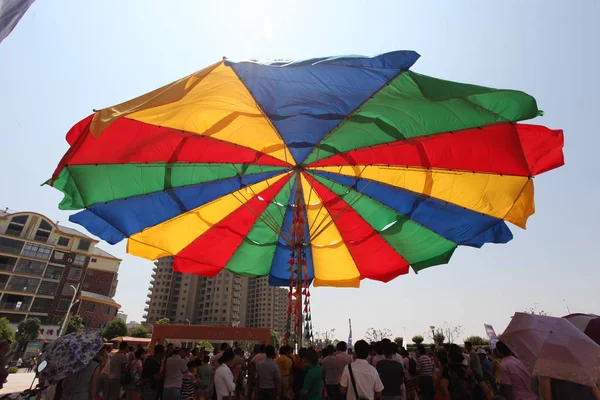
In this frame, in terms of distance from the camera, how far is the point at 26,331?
40.7m

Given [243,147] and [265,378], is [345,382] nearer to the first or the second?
[265,378]

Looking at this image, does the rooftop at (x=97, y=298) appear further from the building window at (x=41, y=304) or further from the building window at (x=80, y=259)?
the building window at (x=80, y=259)

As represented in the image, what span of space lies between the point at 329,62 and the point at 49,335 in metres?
58.0

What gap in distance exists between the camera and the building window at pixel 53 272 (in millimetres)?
48906

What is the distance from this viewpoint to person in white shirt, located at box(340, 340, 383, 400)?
3746mm

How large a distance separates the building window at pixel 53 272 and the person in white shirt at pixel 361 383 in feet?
197

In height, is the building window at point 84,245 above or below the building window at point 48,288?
Answer: above

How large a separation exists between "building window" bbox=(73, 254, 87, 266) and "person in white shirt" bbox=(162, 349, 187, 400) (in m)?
57.3

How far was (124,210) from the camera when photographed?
617 centimetres

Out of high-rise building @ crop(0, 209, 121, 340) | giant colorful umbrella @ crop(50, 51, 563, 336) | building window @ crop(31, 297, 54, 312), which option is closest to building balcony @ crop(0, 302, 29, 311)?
high-rise building @ crop(0, 209, 121, 340)

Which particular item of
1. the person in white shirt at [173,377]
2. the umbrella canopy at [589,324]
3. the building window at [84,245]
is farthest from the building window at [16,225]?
the umbrella canopy at [589,324]

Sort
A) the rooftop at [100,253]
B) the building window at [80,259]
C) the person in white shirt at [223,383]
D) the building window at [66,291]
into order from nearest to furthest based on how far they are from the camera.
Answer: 1. the person in white shirt at [223,383]
2. the building window at [66,291]
3. the building window at [80,259]
4. the rooftop at [100,253]

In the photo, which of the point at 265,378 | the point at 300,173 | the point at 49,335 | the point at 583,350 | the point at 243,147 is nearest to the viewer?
the point at 583,350

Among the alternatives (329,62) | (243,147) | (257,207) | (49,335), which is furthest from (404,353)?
(49,335)
